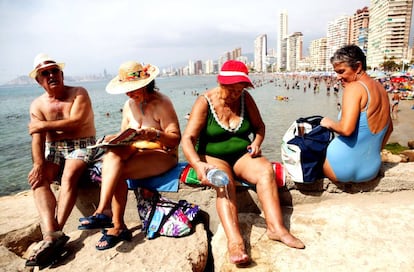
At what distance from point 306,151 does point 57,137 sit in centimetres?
263

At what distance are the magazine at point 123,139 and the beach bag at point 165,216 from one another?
61cm

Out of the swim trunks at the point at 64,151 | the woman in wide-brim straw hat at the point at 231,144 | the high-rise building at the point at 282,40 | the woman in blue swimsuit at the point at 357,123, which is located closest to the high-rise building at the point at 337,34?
the high-rise building at the point at 282,40

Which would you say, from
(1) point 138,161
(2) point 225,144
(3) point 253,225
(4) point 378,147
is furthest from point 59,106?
(4) point 378,147

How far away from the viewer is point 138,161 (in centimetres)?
270

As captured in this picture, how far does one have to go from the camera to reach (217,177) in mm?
2289

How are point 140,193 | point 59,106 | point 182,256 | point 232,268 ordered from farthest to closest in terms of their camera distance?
point 59,106 → point 140,193 → point 182,256 → point 232,268

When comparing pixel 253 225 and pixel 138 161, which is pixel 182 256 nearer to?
pixel 253 225

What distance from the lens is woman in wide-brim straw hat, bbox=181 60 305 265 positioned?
2299 millimetres

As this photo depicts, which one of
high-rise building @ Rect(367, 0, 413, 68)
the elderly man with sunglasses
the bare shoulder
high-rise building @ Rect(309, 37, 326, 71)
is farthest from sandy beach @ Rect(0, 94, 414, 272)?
high-rise building @ Rect(309, 37, 326, 71)

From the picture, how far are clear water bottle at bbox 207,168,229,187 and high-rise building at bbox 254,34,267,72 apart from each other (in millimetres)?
182146

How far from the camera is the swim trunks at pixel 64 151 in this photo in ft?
9.78

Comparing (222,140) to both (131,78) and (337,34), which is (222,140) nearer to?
(131,78)

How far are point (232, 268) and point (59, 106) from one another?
2.45m

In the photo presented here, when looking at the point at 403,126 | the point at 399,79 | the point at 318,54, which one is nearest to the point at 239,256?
the point at 403,126
